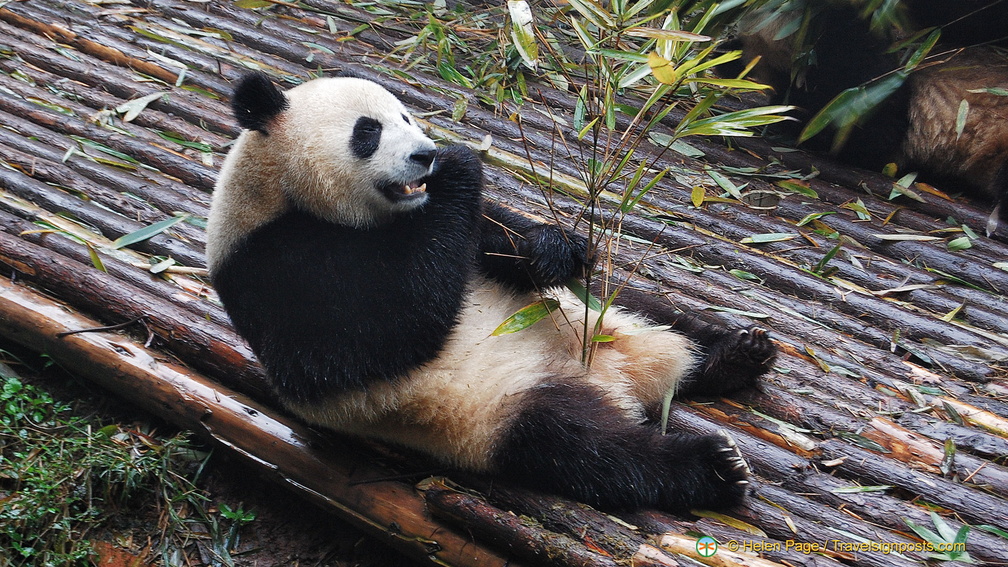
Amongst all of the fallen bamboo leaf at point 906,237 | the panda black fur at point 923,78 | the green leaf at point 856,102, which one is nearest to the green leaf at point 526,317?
the fallen bamboo leaf at point 906,237

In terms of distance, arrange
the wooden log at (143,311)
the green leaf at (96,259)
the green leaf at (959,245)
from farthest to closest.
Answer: the green leaf at (959,245)
the green leaf at (96,259)
the wooden log at (143,311)

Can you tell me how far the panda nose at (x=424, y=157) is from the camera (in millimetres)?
2425

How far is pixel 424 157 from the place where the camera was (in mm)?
2438

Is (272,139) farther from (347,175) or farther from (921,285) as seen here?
(921,285)

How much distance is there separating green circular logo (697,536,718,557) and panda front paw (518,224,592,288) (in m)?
0.93

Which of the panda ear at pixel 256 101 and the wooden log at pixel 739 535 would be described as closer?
the wooden log at pixel 739 535

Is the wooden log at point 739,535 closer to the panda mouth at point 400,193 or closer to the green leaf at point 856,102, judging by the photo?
the panda mouth at point 400,193

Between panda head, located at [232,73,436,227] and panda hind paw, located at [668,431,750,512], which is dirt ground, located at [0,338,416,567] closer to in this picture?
panda hind paw, located at [668,431,750,512]

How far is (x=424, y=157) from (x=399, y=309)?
1.71 feet

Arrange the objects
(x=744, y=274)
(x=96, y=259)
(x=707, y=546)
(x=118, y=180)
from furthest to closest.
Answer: (x=118, y=180) < (x=744, y=274) < (x=96, y=259) < (x=707, y=546)

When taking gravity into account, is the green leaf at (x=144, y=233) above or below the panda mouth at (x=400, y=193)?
below

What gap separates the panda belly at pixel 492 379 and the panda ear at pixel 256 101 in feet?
3.02

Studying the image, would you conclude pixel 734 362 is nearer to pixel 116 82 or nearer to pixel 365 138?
pixel 365 138

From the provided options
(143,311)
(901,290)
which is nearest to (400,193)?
(143,311)
